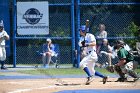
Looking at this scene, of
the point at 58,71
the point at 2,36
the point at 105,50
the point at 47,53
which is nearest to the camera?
the point at 58,71

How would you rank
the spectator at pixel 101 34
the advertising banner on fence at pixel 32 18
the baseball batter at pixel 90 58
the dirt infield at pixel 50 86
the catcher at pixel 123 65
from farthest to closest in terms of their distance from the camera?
the advertising banner on fence at pixel 32 18 → the spectator at pixel 101 34 → the catcher at pixel 123 65 → the baseball batter at pixel 90 58 → the dirt infield at pixel 50 86

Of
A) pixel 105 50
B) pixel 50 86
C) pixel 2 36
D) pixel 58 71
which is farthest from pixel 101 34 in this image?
pixel 50 86

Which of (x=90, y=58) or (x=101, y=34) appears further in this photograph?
(x=101, y=34)

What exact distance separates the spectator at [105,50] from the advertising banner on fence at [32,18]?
7.87 ft

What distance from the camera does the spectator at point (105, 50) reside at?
1864 cm

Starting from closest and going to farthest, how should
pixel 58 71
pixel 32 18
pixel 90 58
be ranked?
pixel 90 58
pixel 58 71
pixel 32 18

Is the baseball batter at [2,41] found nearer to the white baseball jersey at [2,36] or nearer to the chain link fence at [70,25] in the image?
the white baseball jersey at [2,36]

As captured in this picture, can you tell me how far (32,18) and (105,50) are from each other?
3.40 meters

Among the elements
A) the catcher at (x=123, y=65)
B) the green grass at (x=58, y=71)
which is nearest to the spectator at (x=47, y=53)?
the green grass at (x=58, y=71)

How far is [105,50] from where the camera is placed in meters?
19.0

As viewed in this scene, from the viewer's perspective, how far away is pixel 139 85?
12.5m

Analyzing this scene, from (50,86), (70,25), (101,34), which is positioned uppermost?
(70,25)

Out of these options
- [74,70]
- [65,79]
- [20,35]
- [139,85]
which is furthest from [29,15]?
[139,85]

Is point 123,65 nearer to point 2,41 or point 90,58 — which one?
point 90,58
